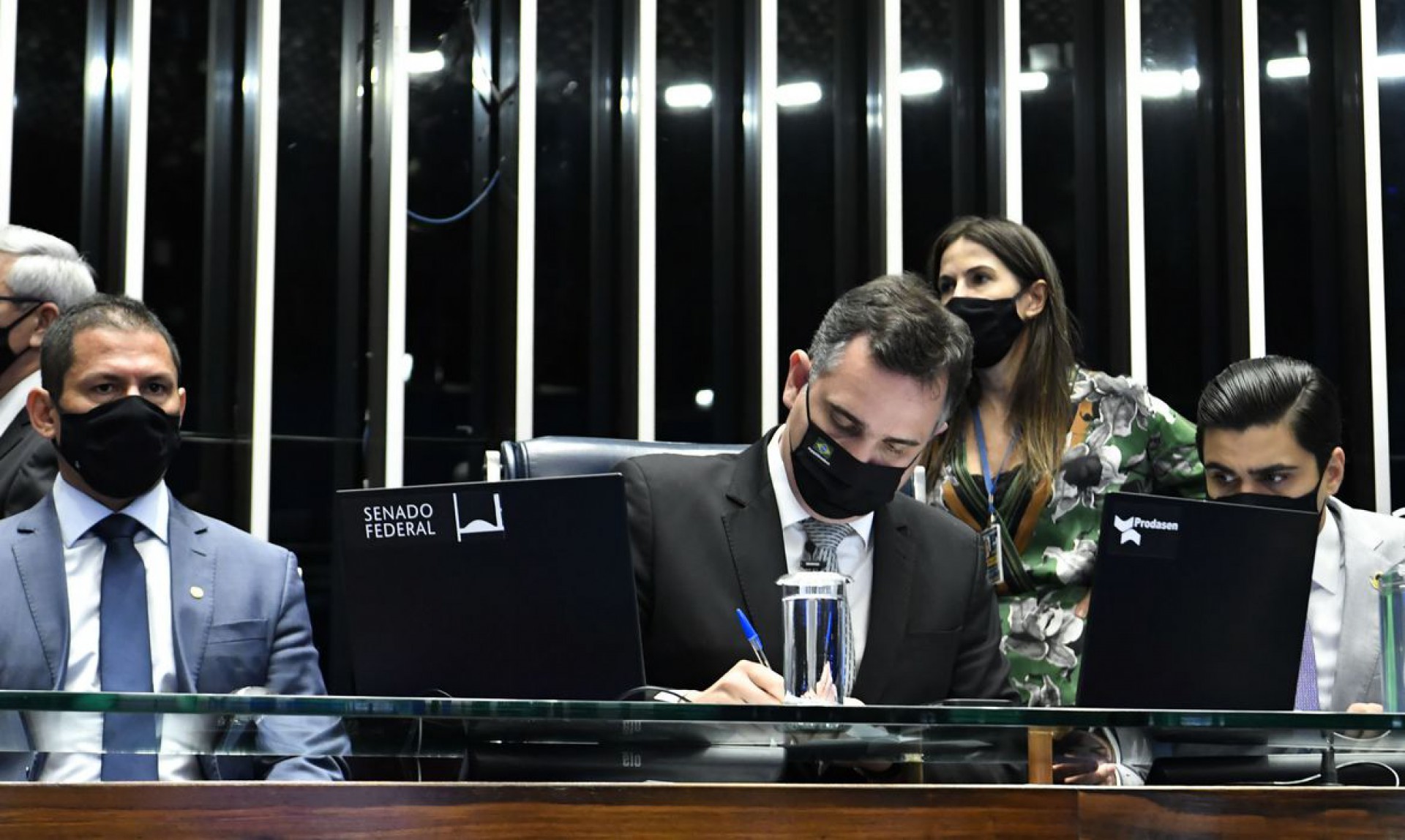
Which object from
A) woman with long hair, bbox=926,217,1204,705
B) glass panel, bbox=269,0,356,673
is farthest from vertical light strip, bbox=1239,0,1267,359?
glass panel, bbox=269,0,356,673

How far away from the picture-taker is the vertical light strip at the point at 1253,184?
4152 mm

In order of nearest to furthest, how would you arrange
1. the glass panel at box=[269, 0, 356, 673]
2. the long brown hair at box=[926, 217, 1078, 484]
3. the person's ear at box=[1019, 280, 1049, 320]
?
the long brown hair at box=[926, 217, 1078, 484] → the person's ear at box=[1019, 280, 1049, 320] → the glass panel at box=[269, 0, 356, 673]

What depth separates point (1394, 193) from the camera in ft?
14.0

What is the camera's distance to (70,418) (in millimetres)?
2395

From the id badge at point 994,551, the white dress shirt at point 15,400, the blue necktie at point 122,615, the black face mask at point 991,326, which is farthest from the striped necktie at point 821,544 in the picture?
the white dress shirt at point 15,400

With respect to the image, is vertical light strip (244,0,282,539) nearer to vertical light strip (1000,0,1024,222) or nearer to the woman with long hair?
the woman with long hair

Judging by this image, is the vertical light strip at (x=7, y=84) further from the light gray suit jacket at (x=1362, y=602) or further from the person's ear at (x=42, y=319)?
the light gray suit jacket at (x=1362, y=602)

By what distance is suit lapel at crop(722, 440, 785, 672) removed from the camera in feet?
7.41

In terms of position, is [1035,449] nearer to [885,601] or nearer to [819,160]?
[885,601]

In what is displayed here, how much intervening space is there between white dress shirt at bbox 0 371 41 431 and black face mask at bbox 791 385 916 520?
150 centimetres

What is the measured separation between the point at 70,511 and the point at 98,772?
4.31ft

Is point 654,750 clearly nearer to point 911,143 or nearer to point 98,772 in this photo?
point 98,772

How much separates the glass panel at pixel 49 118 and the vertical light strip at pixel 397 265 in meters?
0.68

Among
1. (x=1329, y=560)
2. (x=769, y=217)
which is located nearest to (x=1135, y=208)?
(x=769, y=217)
